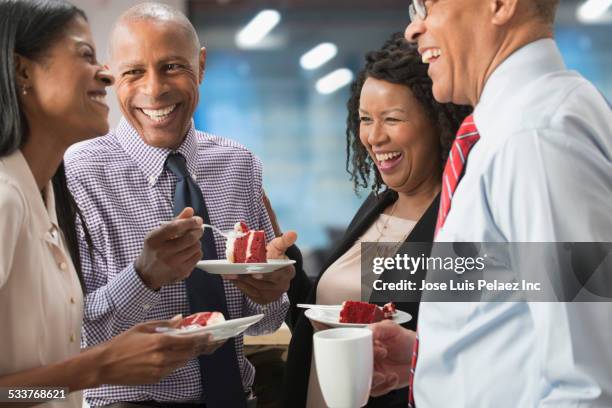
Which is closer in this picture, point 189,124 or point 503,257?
point 503,257

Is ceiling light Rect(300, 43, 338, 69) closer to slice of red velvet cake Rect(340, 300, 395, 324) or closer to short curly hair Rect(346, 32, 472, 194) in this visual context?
short curly hair Rect(346, 32, 472, 194)

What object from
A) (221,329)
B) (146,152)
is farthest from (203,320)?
(146,152)

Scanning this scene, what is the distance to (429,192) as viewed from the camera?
2.36 metres

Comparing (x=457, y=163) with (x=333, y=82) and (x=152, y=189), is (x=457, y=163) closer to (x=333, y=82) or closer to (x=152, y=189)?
(x=152, y=189)

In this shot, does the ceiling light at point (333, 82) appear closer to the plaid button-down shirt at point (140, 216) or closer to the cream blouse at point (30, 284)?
the plaid button-down shirt at point (140, 216)

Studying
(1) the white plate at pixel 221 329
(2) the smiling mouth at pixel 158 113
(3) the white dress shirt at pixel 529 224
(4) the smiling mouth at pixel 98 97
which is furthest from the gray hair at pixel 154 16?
(3) the white dress shirt at pixel 529 224

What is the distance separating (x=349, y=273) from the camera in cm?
234

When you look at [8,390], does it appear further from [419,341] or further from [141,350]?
[419,341]

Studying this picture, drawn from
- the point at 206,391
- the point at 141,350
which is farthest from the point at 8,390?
the point at 206,391

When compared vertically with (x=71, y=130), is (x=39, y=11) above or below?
above

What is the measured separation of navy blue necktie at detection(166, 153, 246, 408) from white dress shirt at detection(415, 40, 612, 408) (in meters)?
0.82

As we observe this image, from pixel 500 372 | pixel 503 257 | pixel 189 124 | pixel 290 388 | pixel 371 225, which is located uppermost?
pixel 189 124

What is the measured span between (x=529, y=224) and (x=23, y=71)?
1.08 meters

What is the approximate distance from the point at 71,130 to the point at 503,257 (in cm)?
96
